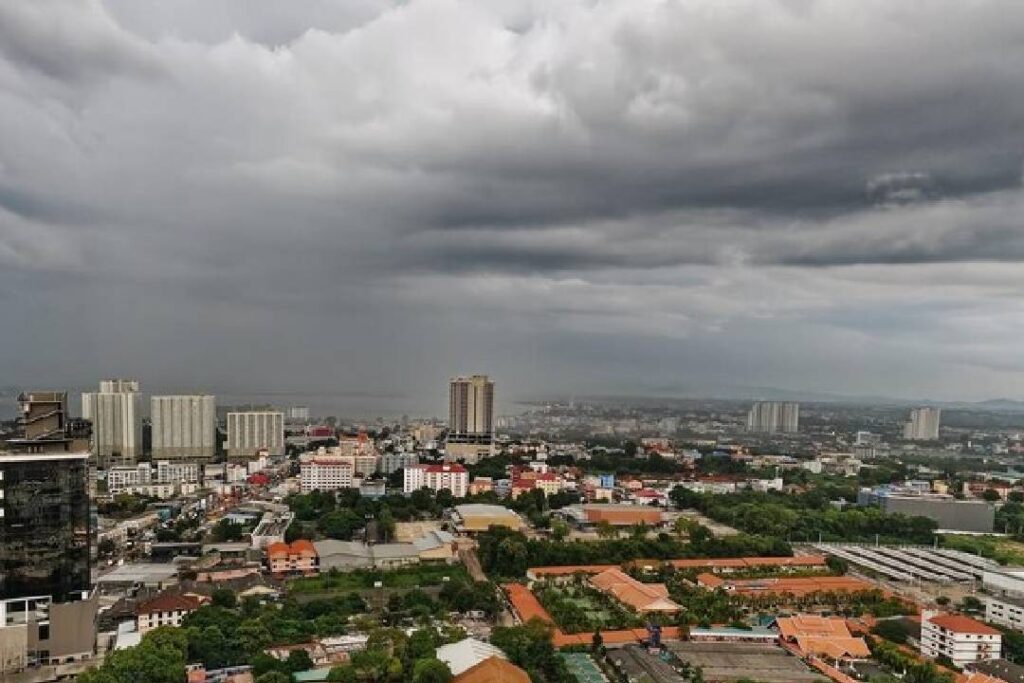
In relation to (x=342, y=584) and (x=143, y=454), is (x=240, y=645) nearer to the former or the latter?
(x=342, y=584)

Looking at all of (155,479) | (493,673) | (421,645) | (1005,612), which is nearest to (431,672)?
(493,673)

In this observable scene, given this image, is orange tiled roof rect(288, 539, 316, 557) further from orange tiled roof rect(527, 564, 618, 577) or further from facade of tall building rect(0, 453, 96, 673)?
facade of tall building rect(0, 453, 96, 673)

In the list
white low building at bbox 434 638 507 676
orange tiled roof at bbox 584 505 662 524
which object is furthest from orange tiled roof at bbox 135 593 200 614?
orange tiled roof at bbox 584 505 662 524

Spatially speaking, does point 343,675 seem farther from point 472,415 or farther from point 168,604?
point 472,415

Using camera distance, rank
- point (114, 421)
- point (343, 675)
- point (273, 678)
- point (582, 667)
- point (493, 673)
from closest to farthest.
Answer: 1. point (493, 673)
2. point (273, 678)
3. point (343, 675)
4. point (582, 667)
5. point (114, 421)

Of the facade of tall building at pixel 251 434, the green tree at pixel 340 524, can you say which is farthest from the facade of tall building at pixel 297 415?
the green tree at pixel 340 524

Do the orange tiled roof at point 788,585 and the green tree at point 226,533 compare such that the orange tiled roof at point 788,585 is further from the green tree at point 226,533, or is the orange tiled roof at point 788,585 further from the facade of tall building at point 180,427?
the facade of tall building at point 180,427

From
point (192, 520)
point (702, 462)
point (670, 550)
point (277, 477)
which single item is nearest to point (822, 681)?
point (670, 550)
